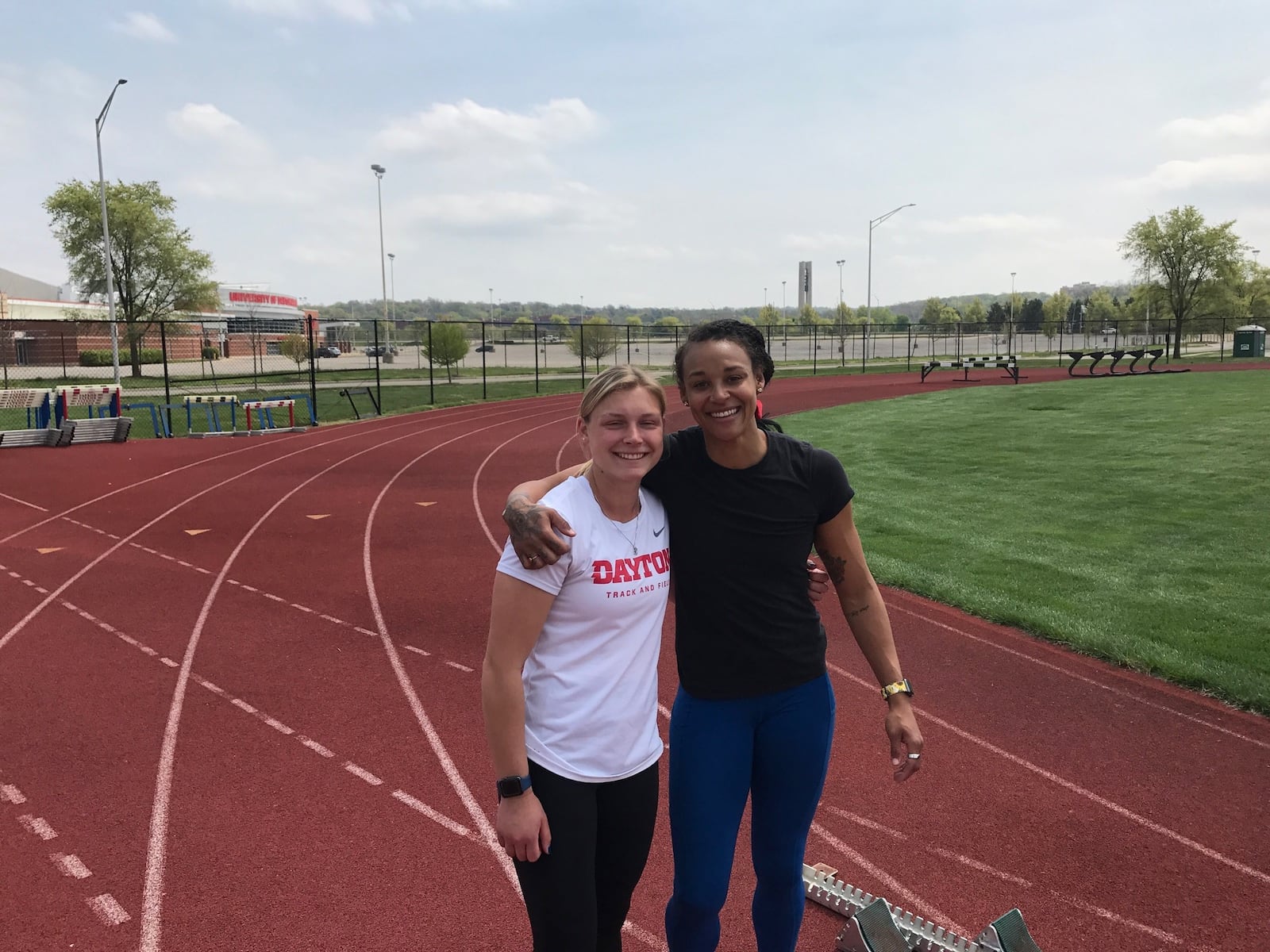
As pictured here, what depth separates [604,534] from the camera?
213cm

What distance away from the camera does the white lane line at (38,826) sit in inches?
164

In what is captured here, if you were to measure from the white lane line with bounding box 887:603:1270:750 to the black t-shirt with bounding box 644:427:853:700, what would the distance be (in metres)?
4.15

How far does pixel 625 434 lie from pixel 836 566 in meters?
0.86

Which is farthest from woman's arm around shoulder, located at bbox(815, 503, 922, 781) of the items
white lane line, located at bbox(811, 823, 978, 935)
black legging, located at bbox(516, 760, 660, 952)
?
white lane line, located at bbox(811, 823, 978, 935)

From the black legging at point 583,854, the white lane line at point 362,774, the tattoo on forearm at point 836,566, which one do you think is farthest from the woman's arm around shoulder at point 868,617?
the white lane line at point 362,774

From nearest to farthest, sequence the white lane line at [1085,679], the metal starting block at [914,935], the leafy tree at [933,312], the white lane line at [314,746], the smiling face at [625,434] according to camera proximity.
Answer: the smiling face at [625,434] → the metal starting block at [914,935] → the white lane line at [314,746] → the white lane line at [1085,679] → the leafy tree at [933,312]

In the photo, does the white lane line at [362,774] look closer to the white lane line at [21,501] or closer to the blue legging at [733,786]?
the blue legging at [733,786]

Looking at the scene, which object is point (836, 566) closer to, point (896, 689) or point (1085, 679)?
point (896, 689)

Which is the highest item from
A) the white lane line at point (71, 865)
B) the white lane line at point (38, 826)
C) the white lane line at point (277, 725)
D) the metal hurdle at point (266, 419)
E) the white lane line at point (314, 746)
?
the metal hurdle at point (266, 419)

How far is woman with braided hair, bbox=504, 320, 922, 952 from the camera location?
2.34 metres

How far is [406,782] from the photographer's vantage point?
15.2ft

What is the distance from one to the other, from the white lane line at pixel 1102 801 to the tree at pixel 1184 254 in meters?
59.6

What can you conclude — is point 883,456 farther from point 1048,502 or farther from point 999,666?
point 999,666

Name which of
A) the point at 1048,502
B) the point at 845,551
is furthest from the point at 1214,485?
the point at 845,551
